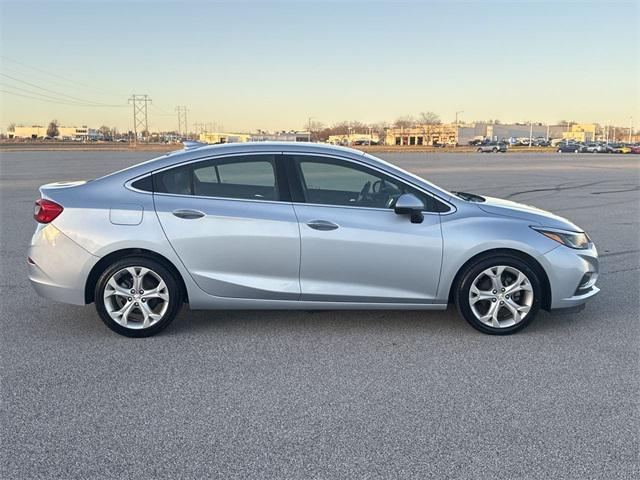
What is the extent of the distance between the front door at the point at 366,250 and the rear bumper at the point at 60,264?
1785mm

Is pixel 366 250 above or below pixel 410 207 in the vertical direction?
below

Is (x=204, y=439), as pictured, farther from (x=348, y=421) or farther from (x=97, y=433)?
(x=348, y=421)

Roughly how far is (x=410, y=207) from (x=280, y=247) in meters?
1.11

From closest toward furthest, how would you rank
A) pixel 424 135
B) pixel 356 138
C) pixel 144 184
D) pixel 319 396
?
pixel 319 396 < pixel 144 184 < pixel 424 135 < pixel 356 138

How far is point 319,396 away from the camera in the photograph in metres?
3.62

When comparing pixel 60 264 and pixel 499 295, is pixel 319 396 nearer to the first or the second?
pixel 499 295

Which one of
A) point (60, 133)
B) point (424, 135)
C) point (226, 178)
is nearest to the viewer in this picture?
point (226, 178)

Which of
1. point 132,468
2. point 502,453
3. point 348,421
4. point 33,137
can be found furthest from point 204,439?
point 33,137

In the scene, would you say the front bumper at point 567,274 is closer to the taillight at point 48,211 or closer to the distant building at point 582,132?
the taillight at point 48,211

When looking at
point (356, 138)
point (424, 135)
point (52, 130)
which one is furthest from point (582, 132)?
point (52, 130)

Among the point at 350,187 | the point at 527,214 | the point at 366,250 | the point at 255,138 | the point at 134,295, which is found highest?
the point at 255,138

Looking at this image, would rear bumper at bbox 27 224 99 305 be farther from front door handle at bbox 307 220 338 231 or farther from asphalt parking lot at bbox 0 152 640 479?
front door handle at bbox 307 220 338 231

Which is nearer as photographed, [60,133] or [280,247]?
[280,247]

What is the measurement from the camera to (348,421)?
10.8 feet
